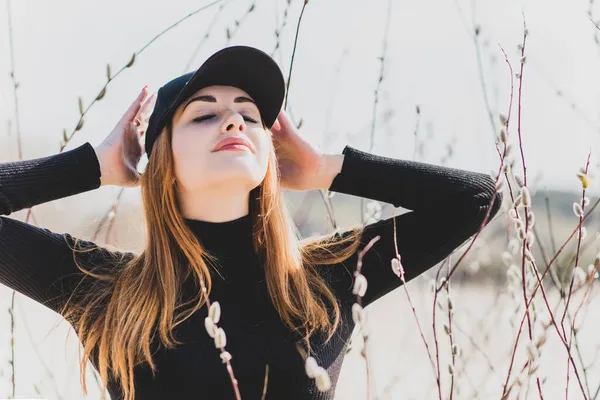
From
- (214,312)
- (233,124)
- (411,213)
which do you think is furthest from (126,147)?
(214,312)

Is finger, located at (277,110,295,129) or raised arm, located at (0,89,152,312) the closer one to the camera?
raised arm, located at (0,89,152,312)

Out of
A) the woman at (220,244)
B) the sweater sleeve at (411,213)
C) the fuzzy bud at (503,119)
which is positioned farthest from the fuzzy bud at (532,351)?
the sweater sleeve at (411,213)

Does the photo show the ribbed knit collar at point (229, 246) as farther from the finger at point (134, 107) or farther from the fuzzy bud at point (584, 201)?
the fuzzy bud at point (584, 201)

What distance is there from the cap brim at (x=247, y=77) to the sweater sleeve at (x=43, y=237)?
10.8 inches

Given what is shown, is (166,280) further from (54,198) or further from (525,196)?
(525,196)

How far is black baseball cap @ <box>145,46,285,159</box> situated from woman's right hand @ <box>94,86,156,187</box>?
5cm

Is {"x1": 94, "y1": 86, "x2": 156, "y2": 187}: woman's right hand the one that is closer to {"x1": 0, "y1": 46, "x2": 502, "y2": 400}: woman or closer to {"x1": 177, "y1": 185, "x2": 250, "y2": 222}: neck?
{"x1": 0, "y1": 46, "x2": 502, "y2": 400}: woman

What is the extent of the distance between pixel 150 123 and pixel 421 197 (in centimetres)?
64

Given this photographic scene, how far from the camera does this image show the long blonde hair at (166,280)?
1.46 meters

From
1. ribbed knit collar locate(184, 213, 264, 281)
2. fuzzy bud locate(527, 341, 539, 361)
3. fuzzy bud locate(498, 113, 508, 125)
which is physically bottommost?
fuzzy bud locate(527, 341, 539, 361)

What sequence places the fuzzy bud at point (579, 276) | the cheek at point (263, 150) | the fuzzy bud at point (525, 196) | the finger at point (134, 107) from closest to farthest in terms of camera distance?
the fuzzy bud at point (525, 196) → the fuzzy bud at point (579, 276) → the cheek at point (263, 150) → the finger at point (134, 107)

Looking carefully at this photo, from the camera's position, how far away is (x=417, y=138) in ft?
6.23

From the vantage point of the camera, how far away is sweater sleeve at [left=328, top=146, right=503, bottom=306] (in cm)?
162

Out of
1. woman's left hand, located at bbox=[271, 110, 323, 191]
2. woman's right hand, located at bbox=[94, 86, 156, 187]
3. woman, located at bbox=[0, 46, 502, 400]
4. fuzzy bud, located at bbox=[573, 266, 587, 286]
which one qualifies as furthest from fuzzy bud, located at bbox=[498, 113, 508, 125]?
woman's right hand, located at bbox=[94, 86, 156, 187]
